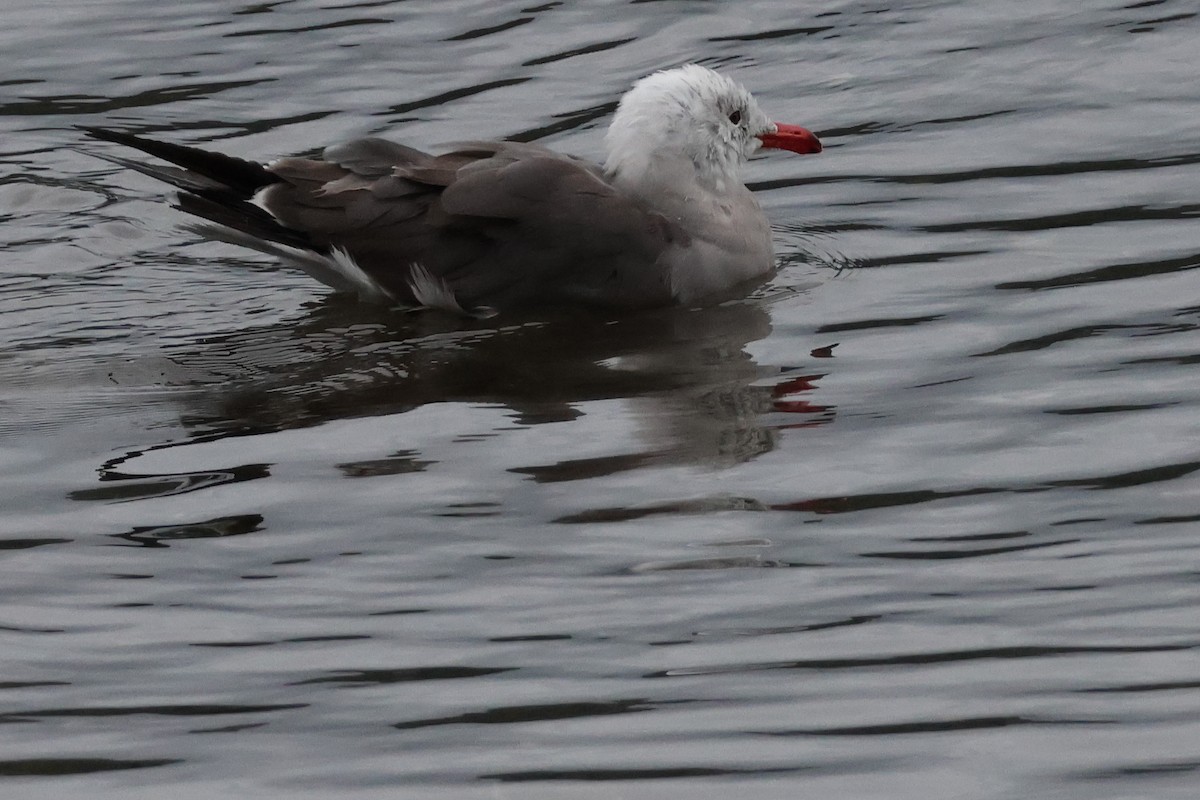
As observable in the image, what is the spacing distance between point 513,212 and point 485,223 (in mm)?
151

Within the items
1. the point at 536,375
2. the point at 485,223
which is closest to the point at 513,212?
the point at 485,223

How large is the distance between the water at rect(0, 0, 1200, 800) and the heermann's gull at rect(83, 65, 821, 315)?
0.57 feet

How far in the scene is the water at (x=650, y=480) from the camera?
15.1ft

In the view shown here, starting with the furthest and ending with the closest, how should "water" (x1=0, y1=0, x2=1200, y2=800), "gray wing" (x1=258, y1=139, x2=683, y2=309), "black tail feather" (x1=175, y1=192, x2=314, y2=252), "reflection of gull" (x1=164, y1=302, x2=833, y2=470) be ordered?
"black tail feather" (x1=175, y1=192, x2=314, y2=252) < "gray wing" (x1=258, y1=139, x2=683, y2=309) < "reflection of gull" (x1=164, y1=302, x2=833, y2=470) < "water" (x1=0, y1=0, x2=1200, y2=800)

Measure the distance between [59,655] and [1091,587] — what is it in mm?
2606

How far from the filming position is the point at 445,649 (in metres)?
5.05

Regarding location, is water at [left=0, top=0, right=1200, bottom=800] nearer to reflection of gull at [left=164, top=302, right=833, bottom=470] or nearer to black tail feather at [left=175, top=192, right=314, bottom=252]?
reflection of gull at [left=164, top=302, right=833, bottom=470]

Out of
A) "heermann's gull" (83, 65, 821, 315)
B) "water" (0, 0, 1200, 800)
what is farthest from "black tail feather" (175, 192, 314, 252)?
"water" (0, 0, 1200, 800)

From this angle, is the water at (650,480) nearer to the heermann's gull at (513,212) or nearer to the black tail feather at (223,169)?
the heermann's gull at (513,212)

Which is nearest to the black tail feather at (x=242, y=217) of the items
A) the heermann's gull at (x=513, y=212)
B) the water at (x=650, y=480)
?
the heermann's gull at (x=513, y=212)

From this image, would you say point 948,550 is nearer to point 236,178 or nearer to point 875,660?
point 875,660

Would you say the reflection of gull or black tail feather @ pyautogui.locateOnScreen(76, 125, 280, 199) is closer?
the reflection of gull

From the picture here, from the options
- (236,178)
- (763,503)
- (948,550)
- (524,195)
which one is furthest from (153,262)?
(948,550)

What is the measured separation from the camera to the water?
461 cm
